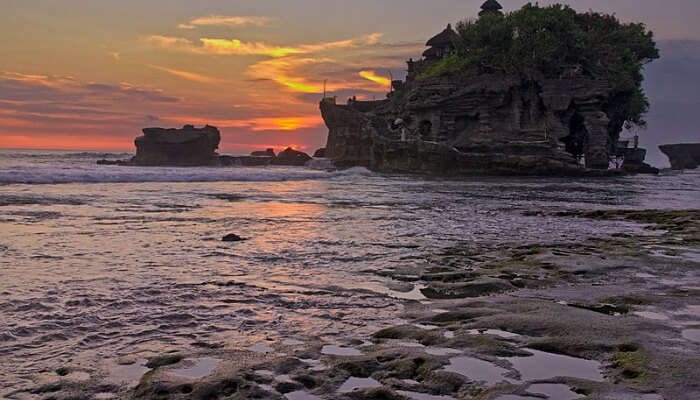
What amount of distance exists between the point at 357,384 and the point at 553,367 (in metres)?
1.12

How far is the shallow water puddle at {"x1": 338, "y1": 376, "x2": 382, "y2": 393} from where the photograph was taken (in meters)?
2.73

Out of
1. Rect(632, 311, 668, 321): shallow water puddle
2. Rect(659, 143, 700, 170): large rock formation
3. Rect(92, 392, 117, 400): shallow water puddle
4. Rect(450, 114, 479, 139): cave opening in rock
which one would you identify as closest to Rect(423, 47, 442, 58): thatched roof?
Rect(450, 114, 479, 139): cave opening in rock

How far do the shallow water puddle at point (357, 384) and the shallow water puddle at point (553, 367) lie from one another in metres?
0.80

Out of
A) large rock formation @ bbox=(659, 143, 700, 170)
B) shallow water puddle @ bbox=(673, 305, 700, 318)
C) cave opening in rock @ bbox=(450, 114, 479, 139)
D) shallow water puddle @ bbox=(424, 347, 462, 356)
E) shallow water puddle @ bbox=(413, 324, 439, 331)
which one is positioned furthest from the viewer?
large rock formation @ bbox=(659, 143, 700, 170)

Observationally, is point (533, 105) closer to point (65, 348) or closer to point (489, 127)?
point (489, 127)

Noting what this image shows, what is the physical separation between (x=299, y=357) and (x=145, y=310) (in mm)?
1572

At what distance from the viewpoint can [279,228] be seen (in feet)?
30.7

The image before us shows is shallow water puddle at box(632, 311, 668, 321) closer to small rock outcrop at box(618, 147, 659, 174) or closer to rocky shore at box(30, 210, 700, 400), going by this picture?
rocky shore at box(30, 210, 700, 400)

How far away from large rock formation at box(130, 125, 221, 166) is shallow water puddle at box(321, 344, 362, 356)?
68440 millimetres

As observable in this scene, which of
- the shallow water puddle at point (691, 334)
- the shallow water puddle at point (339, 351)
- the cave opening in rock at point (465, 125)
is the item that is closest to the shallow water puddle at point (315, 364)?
the shallow water puddle at point (339, 351)

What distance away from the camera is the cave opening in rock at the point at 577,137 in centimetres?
4841

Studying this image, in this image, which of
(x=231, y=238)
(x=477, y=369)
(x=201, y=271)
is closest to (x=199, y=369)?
(x=477, y=369)

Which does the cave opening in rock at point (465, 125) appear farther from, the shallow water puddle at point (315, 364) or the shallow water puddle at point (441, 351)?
the shallow water puddle at point (315, 364)

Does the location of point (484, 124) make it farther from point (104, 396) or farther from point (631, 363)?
point (104, 396)
